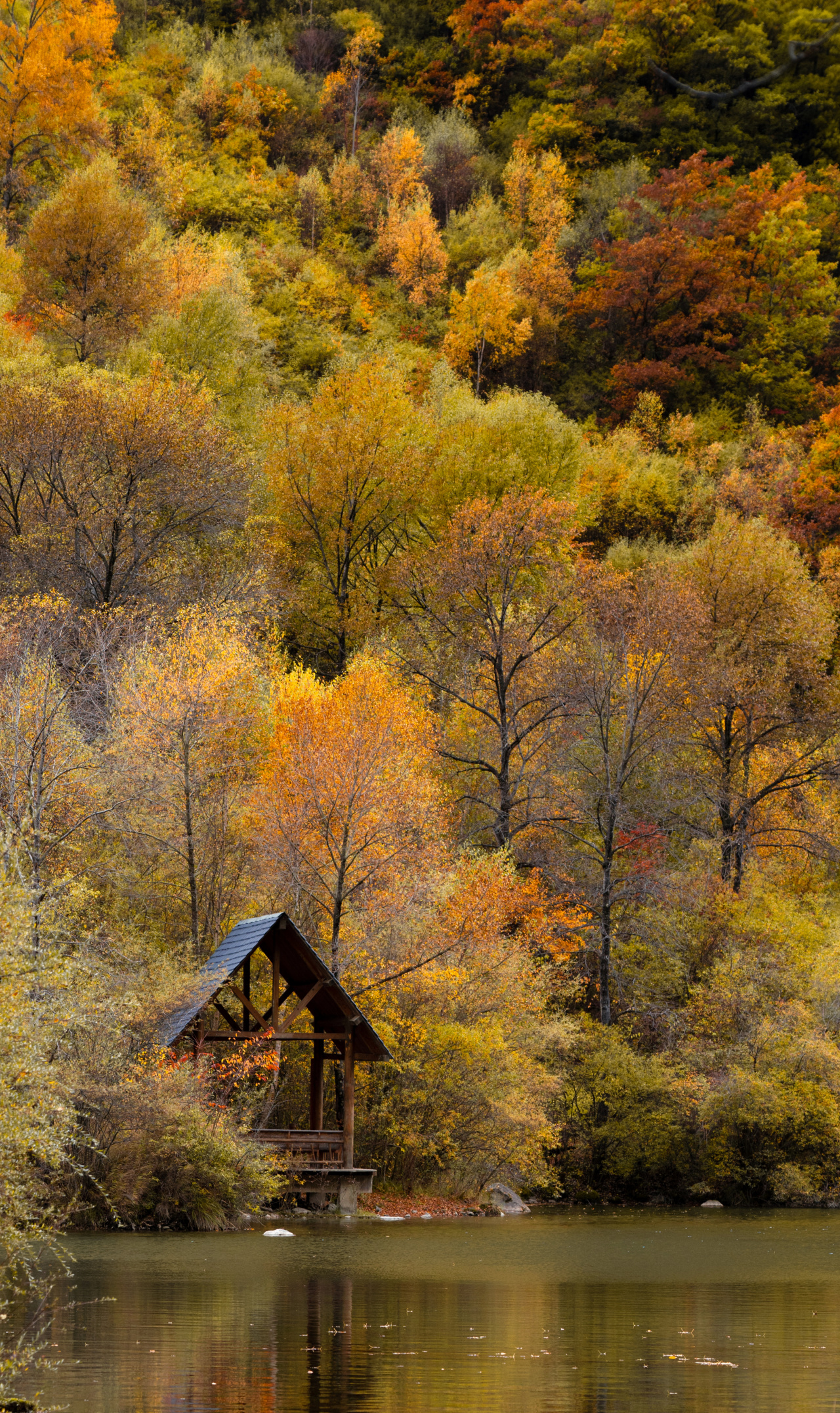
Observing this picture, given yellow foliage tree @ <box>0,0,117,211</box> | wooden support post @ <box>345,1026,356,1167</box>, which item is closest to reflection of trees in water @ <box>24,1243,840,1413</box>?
wooden support post @ <box>345,1026,356,1167</box>

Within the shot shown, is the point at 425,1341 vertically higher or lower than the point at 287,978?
lower

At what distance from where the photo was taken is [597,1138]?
43719 mm

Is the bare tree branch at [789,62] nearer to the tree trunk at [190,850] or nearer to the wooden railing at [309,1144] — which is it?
the wooden railing at [309,1144]

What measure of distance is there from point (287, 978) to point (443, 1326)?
18.3 meters

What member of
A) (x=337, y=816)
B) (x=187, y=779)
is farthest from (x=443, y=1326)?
(x=187, y=779)

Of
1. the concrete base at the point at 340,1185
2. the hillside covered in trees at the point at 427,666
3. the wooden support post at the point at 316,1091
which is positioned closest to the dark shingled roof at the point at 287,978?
→ the hillside covered in trees at the point at 427,666

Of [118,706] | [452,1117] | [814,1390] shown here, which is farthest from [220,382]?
[814,1390]

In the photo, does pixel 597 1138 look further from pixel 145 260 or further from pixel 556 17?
pixel 556 17

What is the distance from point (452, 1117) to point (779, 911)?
43.2ft

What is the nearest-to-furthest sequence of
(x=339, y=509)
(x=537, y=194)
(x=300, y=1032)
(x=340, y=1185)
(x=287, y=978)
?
(x=340, y=1185)
(x=287, y=978)
(x=300, y=1032)
(x=339, y=509)
(x=537, y=194)

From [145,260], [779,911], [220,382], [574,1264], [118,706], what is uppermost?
[145,260]

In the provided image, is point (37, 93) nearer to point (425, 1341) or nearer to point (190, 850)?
point (190, 850)

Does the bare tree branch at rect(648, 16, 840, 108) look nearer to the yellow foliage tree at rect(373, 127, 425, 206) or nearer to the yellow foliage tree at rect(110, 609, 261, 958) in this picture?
the yellow foliage tree at rect(110, 609, 261, 958)

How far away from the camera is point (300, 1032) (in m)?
36.4
